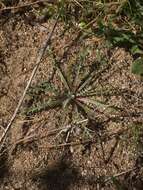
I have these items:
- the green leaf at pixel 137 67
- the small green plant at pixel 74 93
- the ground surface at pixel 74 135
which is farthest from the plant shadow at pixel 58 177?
the green leaf at pixel 137 67

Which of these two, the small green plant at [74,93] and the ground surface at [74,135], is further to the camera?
the small green plant at [74,93]

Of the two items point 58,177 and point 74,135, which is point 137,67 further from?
point 58,177

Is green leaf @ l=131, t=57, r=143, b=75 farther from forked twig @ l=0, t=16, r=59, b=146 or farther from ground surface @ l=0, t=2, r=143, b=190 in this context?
forked twig @ l=0, t=16, r=59, b=146

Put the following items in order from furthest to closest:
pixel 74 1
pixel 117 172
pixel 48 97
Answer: pixel 74 1, pixel 48 97, pixel 117 172

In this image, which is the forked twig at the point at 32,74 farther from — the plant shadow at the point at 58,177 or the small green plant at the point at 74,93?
the plant shadow at the point at 58,177

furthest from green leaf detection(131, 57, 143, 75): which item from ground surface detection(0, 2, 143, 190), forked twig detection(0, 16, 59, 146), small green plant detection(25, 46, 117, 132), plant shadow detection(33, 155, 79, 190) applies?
plant shadow detection(33, 155, 79, 190)

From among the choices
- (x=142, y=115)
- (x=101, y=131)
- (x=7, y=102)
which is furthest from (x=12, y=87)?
(x=142, y=115)

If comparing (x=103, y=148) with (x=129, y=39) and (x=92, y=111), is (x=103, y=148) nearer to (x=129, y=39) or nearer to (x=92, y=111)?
(x=92, y=111)

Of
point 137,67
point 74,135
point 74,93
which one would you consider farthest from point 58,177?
point 137,67
